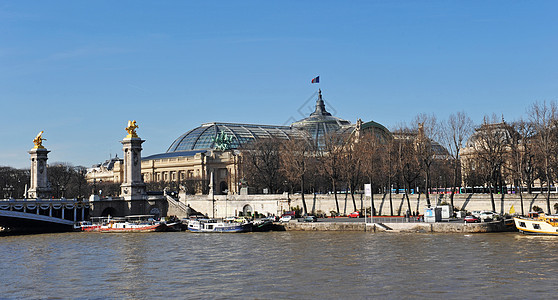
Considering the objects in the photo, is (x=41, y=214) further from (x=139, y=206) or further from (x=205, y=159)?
(x=205, y=159)

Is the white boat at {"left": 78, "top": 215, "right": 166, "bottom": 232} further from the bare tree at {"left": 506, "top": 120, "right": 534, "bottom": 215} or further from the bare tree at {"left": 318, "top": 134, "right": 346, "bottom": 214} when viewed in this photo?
the bare tree at {"left": 506, "top": 120, "right": 534, "bottom": 215}

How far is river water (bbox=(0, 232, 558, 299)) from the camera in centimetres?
4094

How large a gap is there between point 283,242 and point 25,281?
2830 centimetres

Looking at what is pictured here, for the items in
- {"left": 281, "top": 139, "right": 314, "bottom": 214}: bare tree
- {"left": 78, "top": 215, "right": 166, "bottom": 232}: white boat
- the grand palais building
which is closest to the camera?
{"left": 78, "top": 215, "right": 166, "bottom": 232}: white boat

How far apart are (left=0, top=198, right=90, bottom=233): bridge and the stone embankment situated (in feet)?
135

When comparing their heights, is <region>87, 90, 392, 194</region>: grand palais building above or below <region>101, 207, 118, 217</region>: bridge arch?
above

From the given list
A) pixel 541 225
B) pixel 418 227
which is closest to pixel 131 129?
pixel 418 227

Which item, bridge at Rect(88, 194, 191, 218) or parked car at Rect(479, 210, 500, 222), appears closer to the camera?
parked car at Rect(479, 210, 500, 222)

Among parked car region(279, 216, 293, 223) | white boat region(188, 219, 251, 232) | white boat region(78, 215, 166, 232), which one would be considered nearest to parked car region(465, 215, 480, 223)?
parked car region(279, 216, 293, 223)

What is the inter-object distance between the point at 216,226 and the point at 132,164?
30.2 m

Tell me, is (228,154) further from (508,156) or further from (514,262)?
(514,262)

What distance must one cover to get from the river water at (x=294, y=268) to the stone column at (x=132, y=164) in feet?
123

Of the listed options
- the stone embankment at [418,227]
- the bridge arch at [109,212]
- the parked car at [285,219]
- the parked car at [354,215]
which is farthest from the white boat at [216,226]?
the bridge arch at [109,212]

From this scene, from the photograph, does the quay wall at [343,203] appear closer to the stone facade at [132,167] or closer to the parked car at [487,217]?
the parked car at [487,217]
